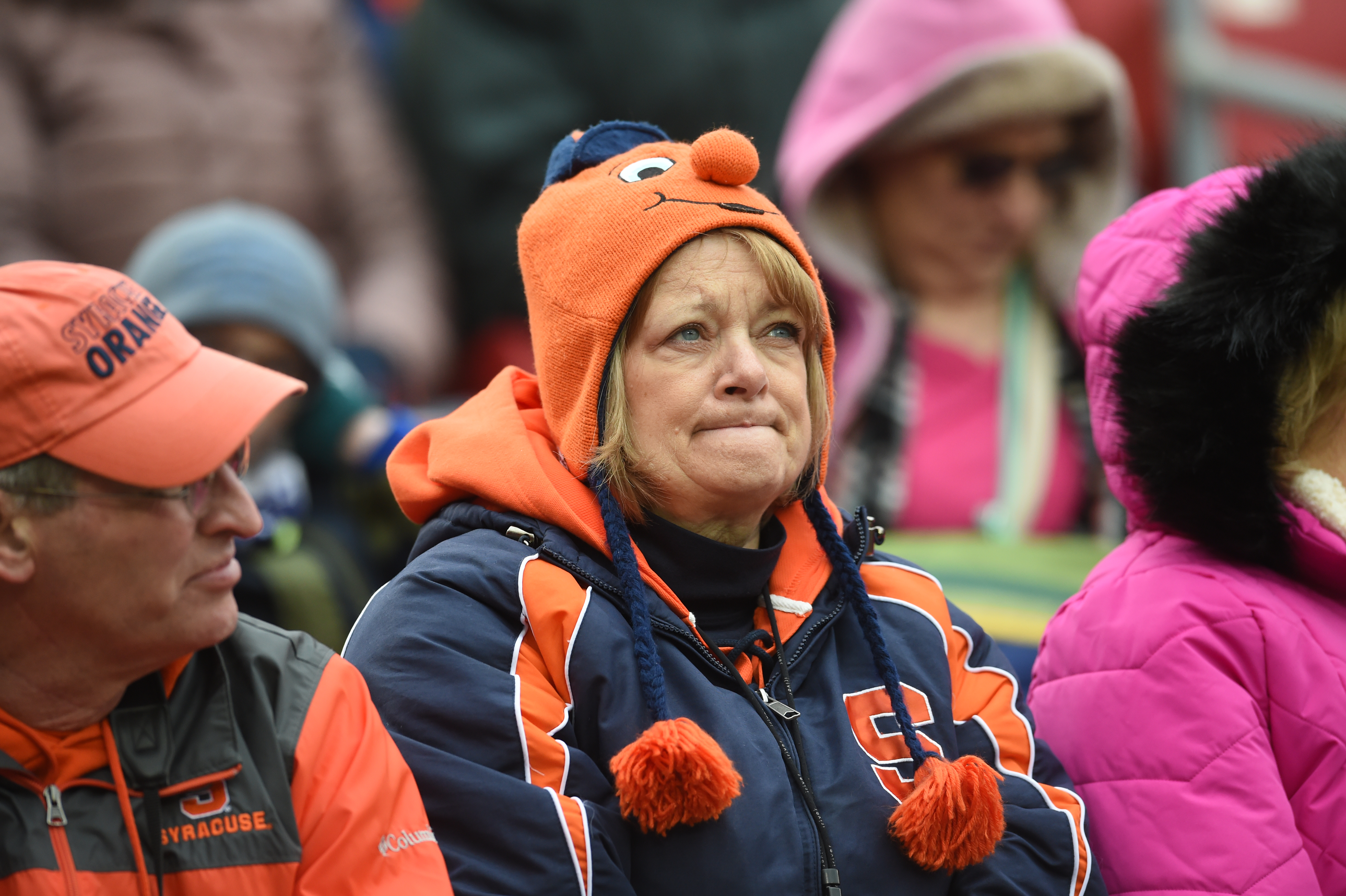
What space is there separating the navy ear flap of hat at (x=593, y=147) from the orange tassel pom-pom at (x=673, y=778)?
932 millimetres

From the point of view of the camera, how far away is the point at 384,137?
480 centimetres

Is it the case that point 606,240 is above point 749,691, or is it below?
above

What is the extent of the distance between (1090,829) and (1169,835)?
143 mm

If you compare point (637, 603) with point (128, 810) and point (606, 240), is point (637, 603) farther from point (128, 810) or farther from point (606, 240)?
point (128, 810)

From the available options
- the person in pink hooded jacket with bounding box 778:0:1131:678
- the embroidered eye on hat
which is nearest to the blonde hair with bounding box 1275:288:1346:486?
the person in pink hooded jacket with bounding box 778:0:1131:678

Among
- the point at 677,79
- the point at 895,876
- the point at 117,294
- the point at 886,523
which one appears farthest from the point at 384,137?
the point at 895,876

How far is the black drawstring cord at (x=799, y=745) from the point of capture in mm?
1896

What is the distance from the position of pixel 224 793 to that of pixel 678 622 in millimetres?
647

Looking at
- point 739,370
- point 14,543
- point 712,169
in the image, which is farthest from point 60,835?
point 712,169

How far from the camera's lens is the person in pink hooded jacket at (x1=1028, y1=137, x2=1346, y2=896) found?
→ 2.03 metres

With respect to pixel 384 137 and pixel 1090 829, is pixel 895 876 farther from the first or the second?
pixel 384 137

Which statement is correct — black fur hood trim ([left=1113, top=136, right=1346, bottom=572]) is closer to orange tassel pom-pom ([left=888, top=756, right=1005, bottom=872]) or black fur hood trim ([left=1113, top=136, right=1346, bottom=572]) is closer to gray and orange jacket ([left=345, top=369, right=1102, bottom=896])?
gray and orange jacket ([left=345, top=369, right=1102, bottom=896])

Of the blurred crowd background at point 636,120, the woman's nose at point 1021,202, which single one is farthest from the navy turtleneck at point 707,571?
the woman's nose at point 1021,202

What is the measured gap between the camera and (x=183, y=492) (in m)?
1.71
